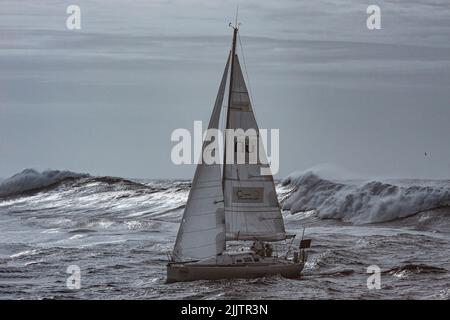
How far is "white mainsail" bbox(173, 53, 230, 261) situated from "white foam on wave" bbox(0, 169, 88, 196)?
47.6 m

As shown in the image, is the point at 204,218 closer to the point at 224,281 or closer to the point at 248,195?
the point at 248,195

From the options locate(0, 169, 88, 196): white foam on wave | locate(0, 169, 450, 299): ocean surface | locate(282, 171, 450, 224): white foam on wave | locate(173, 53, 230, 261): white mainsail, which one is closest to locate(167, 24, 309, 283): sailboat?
locate(173, 53, 230, 261): white mainsail

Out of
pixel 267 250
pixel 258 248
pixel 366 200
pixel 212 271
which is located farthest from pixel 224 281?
pixel 366 200

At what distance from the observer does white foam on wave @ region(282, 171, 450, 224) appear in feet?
161

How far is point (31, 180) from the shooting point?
7800 centimetres

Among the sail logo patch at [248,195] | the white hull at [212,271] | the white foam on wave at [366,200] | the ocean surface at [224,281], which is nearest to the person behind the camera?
the ocean surface at [224,281]

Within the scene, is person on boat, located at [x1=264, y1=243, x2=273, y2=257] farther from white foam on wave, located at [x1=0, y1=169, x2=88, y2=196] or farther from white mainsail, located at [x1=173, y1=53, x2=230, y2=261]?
white foam on wave, located at [x1=0, y1=169, x2=88, y2=196]

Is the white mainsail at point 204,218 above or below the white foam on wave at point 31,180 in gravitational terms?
above

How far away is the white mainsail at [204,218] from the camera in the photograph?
2994 cm

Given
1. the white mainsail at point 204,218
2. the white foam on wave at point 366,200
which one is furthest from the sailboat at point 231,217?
the white foam on wave at point 366,200

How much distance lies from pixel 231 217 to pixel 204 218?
3.94ft

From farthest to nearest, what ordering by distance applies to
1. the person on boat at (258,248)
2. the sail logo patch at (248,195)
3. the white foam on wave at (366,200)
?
the white foam on wave at (366,200), the sail logo patch at (248,195), the person on boat at (258,248)

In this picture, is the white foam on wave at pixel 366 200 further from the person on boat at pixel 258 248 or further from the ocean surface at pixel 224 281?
the person on boat at pixel 258 248

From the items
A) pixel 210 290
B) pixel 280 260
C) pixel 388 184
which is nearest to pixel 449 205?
pixel 388 184
